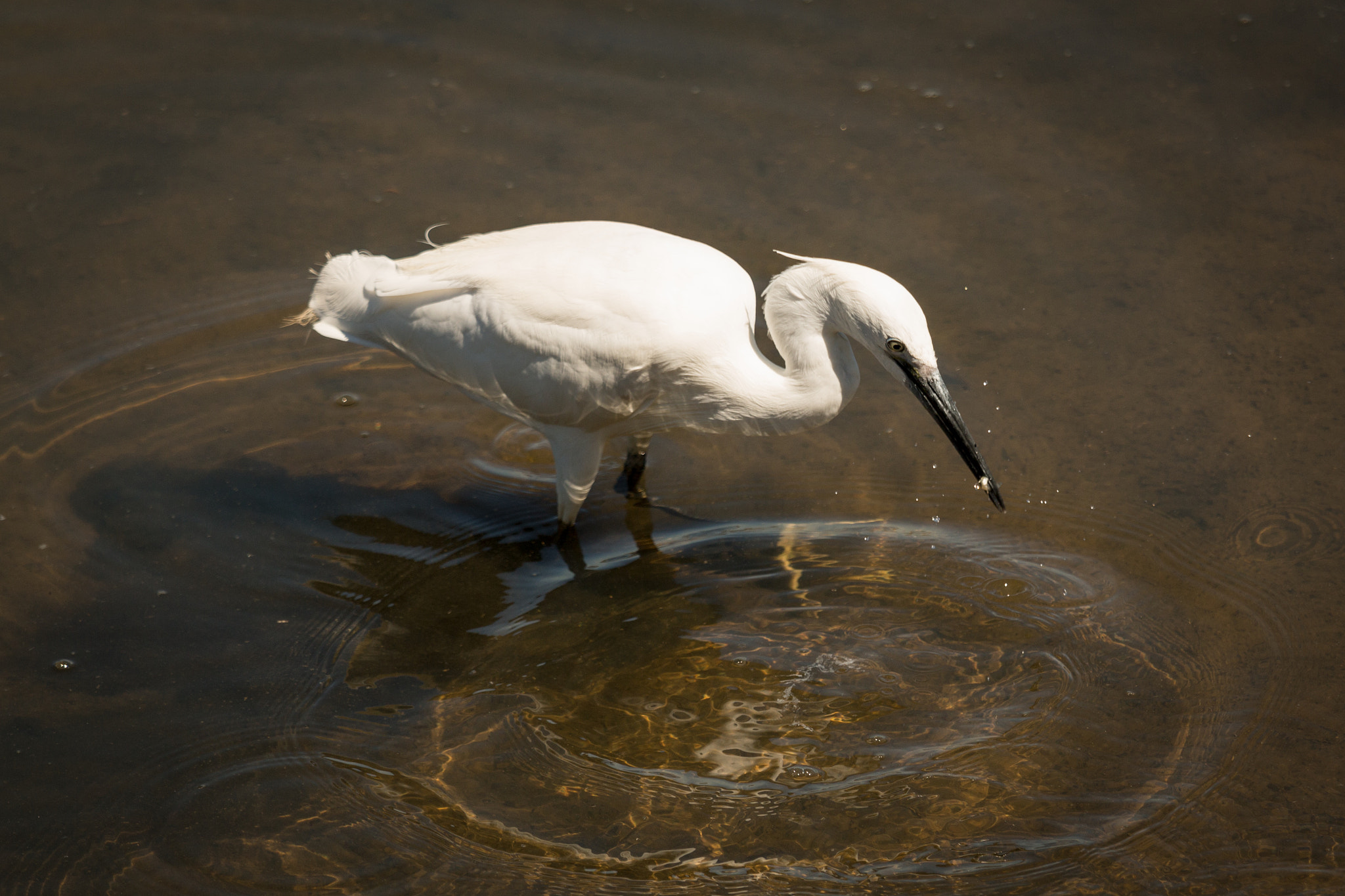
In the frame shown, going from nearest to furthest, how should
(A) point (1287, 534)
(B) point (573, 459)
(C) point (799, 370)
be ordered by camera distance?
(C) point (799, 370) < (B) point (573, 459) < (A) point (1287, 534)

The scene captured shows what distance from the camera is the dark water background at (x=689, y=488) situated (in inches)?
131

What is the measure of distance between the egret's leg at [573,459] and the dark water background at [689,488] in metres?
0.31

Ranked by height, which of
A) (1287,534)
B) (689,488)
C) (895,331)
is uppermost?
(895,331)

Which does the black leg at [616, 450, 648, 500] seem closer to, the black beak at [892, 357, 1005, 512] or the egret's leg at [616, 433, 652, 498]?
the egret's leg at [616, 433, 652, 498]

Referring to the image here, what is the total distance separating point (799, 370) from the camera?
390 centimetres

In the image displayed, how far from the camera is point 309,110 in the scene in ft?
21.7

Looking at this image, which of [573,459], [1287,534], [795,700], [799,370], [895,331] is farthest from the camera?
[1287,534]

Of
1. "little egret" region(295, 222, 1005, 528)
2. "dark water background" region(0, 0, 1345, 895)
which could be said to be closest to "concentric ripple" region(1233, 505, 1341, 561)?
"dark water background" region(0, 0, 1345, 895)

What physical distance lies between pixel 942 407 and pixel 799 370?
0.54m

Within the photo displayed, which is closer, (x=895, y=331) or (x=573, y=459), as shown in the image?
(x=895, y=331)

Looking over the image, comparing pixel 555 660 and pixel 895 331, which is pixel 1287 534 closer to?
pixel 895 331

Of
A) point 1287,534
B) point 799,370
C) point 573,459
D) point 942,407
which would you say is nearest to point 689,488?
point 573,459

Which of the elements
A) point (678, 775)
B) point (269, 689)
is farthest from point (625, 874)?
point (269, 689)

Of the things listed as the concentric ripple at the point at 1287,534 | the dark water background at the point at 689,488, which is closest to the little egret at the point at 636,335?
the dark water background at the point at 689,488
